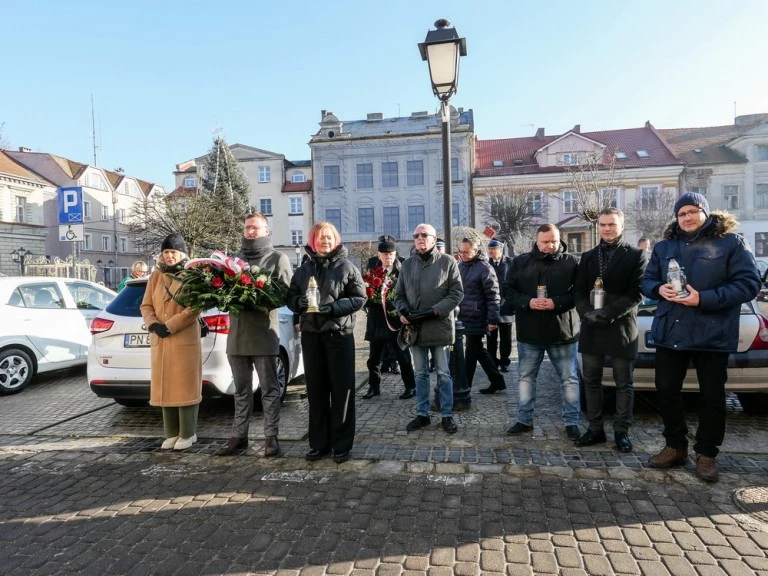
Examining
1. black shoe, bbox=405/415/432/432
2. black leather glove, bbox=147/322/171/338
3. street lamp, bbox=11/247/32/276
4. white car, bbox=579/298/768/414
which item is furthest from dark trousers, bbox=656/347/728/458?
street lamp, bbox=11/247/32/276

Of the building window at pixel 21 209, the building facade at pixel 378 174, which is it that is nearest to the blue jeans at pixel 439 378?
the building facade at pixel 378 174

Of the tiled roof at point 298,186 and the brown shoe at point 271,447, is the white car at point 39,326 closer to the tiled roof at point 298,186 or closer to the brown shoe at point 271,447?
the brown shoe at point 271,447

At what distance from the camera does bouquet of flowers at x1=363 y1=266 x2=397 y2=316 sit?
6789 mm

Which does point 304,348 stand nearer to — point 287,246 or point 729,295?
point 729,295

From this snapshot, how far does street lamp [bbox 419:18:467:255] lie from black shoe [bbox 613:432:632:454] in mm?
2758

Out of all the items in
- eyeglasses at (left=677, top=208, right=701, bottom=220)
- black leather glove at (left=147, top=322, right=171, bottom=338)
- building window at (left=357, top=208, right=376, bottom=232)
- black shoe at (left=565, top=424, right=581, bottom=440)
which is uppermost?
building window at (left=357, top=208, right=376, bottom=232)

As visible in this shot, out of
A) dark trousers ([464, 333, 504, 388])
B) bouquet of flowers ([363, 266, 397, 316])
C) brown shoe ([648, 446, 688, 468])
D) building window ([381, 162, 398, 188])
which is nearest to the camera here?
brown shoe ([648, 446, 688, 468])

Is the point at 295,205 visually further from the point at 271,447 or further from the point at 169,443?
the point at 271,447

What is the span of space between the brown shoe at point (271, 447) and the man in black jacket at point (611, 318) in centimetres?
272

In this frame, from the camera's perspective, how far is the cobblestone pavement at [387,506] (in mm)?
3021

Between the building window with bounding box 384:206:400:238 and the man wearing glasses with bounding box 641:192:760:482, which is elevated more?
the building window with bounding box 384:206:400:238

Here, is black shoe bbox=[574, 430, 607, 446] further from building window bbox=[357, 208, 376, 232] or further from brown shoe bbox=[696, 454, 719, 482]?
building window bbox=[357, 208, 376, 232]

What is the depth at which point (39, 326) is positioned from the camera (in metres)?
8.07

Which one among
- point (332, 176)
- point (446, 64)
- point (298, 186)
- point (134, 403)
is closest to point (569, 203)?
point (332, 176)
